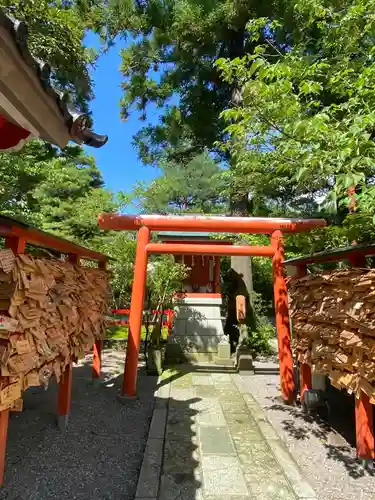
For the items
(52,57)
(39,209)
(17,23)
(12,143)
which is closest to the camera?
(17,23)

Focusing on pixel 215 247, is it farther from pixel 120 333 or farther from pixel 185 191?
pixel 185 191

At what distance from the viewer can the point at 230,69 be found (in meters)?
4.32

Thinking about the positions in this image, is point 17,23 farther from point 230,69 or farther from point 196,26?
point 196,26

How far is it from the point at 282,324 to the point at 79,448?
354 cm

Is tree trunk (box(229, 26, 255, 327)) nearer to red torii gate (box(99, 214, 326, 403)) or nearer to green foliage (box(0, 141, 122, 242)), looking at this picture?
red torii gate (box(99, 214, 326, 403))

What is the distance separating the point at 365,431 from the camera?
3.18 metres

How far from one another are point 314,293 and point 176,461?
8.21 feet

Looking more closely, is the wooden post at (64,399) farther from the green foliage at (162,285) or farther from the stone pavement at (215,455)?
the green foliage at (162,285)

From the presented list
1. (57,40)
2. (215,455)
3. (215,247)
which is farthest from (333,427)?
(57,40)

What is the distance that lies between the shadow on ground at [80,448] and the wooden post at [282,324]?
1.66 m

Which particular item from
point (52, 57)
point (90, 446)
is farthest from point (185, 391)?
point (52, 57)

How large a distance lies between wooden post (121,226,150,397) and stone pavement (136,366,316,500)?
0.54 metres

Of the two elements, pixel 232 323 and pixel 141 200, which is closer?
pixel 232 323

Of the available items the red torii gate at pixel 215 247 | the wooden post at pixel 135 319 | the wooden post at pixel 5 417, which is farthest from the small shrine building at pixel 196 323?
the wooden post at pixel 5 417
